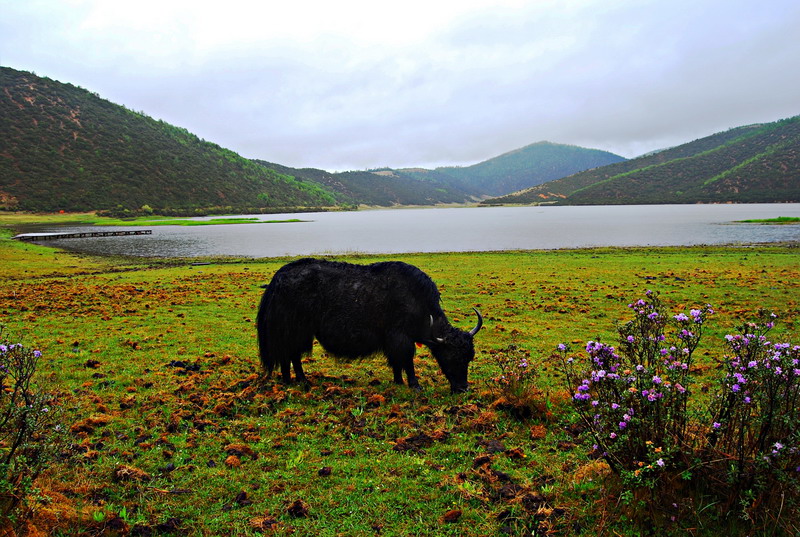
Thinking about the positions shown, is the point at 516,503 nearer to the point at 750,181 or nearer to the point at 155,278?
the point at 155,278

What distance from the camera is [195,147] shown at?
14625 centimetres

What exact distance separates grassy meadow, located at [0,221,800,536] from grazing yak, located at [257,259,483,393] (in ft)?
1.85

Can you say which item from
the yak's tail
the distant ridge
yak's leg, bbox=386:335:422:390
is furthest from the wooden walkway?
yak's leg, bbox=386:335:422:390

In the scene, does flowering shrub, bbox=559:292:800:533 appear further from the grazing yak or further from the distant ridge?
the distant ridge

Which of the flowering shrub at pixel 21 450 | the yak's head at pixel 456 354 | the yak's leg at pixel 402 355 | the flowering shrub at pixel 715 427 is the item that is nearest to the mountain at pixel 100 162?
the yak's leg at pixel 402 355

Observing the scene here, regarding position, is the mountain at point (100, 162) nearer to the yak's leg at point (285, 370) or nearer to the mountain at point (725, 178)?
the yak's leg at point (285, 370)

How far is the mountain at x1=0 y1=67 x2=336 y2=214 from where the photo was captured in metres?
87.5

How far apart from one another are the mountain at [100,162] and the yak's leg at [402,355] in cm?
9822

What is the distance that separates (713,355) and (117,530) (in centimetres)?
1026

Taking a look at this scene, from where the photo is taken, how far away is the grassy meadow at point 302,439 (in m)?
3.79

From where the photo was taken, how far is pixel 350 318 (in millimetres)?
7574

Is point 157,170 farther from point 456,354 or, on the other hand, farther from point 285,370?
point 456,354

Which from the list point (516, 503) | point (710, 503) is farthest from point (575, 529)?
point (710, 503)

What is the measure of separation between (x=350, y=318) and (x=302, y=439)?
249 cm
